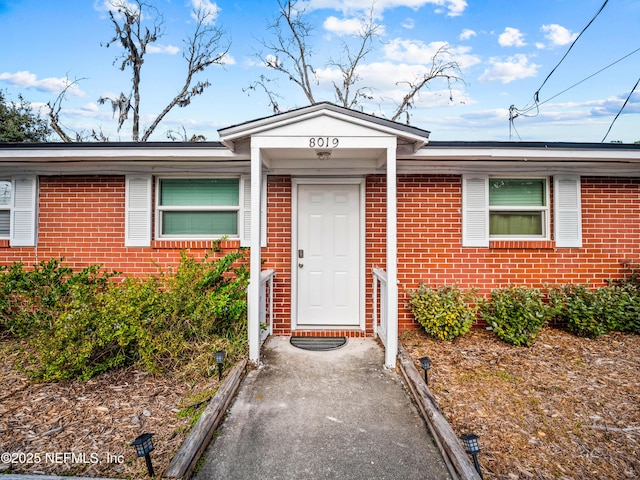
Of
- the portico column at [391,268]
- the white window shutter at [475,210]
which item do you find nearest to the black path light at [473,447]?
the portico column at [391,268]

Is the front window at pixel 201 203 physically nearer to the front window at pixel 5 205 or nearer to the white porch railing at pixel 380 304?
the white porch railing at pixel 380 304

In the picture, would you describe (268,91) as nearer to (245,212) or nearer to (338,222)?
(245,212)

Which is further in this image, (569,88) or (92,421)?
(569,88)

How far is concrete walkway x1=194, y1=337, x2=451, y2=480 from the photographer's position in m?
2.41

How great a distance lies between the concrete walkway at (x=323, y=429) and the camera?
7.91 feet

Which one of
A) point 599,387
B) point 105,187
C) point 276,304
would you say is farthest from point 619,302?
point 105,187

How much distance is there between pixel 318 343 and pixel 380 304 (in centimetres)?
106

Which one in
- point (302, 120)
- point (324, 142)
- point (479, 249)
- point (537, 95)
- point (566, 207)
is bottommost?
point (479, 249)

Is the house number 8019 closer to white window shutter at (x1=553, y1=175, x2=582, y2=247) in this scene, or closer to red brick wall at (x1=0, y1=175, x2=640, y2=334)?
red brick wall at (x1=0, y1=175, x2=640, y2=334)

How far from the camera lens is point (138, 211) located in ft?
17.3

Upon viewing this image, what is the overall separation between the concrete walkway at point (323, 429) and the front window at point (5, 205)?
4848 millimetres

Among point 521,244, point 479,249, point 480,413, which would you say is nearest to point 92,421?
point 480,413

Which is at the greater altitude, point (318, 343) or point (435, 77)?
point (435, 77)

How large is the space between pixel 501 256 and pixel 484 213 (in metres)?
0.73
